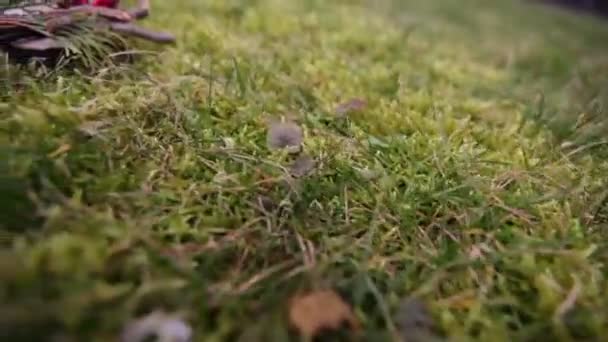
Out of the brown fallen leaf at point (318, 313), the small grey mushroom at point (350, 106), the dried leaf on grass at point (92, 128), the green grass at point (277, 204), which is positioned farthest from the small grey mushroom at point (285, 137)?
the brown fallen leaf at point (318, 313)

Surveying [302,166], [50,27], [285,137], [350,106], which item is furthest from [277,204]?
[50,27]

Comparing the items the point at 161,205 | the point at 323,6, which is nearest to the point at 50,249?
the point at 161,205

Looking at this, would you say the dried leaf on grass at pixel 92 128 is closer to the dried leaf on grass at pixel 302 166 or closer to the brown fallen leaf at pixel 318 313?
the dried leaf on grass at pixel 302 166

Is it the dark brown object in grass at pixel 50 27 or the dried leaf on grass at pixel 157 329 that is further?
the dark brown object in grass at pixel 50 27

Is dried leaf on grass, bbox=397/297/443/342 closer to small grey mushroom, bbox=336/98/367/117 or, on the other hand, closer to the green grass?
the green grass

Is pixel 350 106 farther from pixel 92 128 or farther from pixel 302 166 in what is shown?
pixel 92 128

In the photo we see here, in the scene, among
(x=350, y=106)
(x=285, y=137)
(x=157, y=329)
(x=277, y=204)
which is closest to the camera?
(x=157, y=329)
